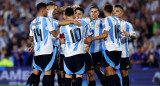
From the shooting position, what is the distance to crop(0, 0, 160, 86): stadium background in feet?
55.4

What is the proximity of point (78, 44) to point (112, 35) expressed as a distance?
1.27 metres

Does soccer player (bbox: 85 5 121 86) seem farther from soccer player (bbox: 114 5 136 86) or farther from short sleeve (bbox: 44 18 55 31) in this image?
short sleeve (bbox: 44 18 55 31)

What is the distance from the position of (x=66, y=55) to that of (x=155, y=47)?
30.0 ft


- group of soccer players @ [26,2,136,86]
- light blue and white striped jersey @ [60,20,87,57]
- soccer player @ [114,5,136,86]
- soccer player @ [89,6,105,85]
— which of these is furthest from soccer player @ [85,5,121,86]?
soccer player @ [114,5,136,86]

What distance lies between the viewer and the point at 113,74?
1125 centimetres

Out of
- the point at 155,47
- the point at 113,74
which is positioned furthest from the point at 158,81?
the point at 113,74

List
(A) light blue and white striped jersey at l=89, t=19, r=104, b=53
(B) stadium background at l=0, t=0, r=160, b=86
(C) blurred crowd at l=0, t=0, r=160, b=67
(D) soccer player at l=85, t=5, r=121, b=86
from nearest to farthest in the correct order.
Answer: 1. (D) soccer player at l=85, t=5, r=121, b=86
2. (A) light blue and white striped jersey at l=89, t=19, r=104, b=53
3. (B) stadium background at l=0, t=0, r=160, b=86
4. (C) blurred crowd at l=0, t=0, r=160, b=67

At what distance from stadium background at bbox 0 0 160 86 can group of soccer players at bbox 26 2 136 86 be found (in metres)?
3.79

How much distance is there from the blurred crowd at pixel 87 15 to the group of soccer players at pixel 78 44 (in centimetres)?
476

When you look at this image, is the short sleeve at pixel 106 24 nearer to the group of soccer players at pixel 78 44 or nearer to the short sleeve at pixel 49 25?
the group of soccer players at pixel 78 44

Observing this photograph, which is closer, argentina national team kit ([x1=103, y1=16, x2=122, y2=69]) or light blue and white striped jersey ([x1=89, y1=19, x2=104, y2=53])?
argentina national team kit ([x1=103, y1=16, x2=122, y2=69])

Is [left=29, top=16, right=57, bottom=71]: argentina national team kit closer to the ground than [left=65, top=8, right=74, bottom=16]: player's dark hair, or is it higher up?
closer to the ground

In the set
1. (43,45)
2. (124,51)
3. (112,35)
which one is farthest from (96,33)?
(43,45)

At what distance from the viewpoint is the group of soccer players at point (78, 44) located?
10.5 m
